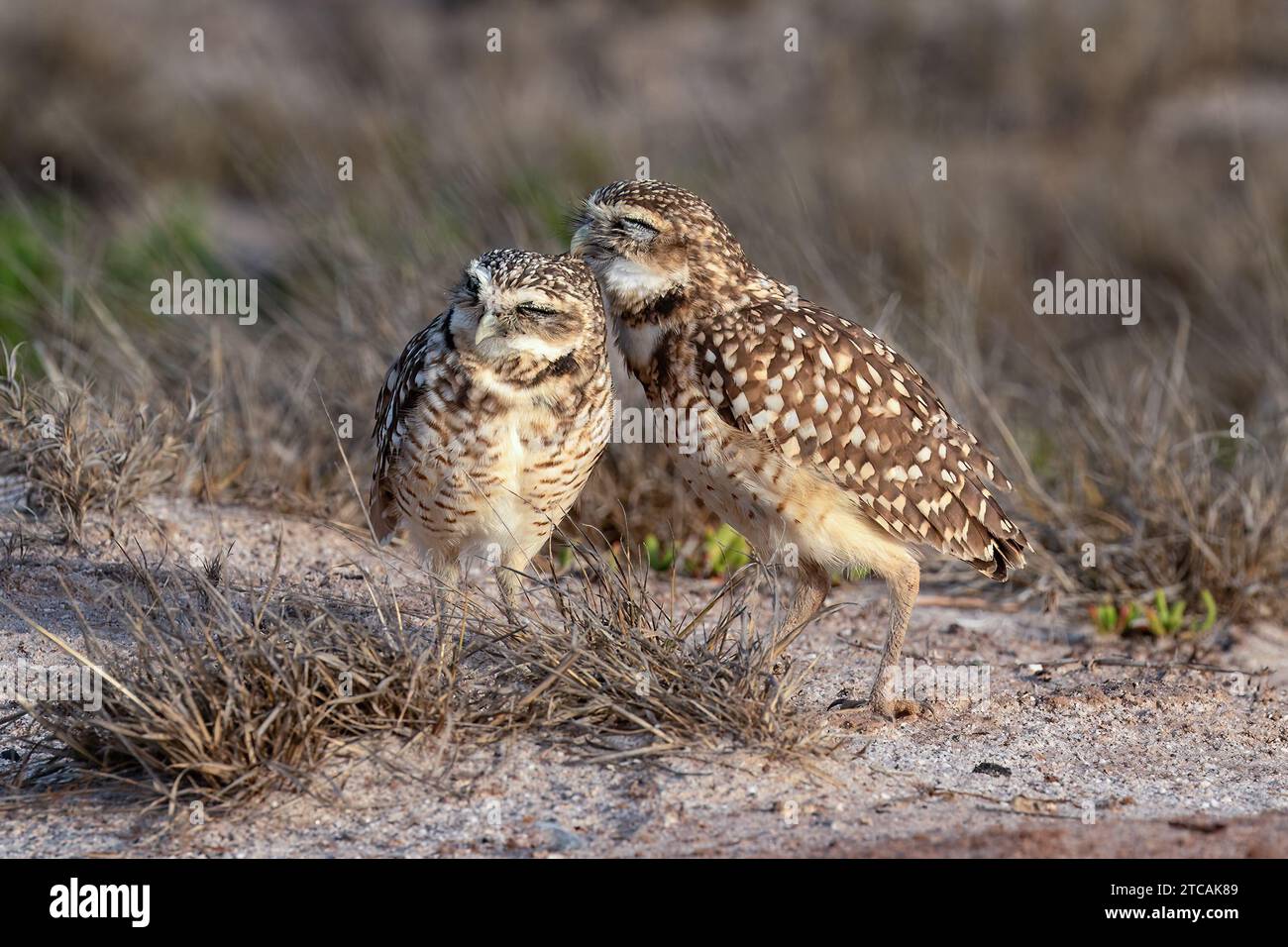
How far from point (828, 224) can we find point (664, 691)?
6.18m

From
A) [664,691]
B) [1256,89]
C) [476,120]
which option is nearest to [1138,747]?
[664,691]

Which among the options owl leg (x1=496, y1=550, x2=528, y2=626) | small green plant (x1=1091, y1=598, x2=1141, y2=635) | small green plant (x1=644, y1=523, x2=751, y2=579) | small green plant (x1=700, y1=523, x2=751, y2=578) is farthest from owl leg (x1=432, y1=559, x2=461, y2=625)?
small green plant (x1=1091, y1=598, x2=1141, y2=635)

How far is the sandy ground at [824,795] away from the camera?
3982 mm

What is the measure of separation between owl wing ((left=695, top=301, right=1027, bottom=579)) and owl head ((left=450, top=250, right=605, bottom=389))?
425 mm

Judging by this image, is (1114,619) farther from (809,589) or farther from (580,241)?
(580,241)

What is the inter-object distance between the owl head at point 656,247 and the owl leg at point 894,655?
1163mm

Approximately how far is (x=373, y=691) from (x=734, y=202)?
469 centimetres

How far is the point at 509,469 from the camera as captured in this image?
5.00 m

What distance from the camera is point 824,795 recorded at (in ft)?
14.0

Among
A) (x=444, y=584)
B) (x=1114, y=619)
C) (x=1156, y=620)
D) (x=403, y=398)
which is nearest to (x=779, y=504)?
(x=444, y=584)

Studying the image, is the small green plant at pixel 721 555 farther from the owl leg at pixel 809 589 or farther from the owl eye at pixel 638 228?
the owl eye at pixel 638 228

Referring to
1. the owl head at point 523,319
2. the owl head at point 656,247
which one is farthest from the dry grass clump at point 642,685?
the owl head at point 656,247

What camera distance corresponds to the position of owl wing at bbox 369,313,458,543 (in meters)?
5.05

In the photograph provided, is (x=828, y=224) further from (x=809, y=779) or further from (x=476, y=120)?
(x=809, y=779)
